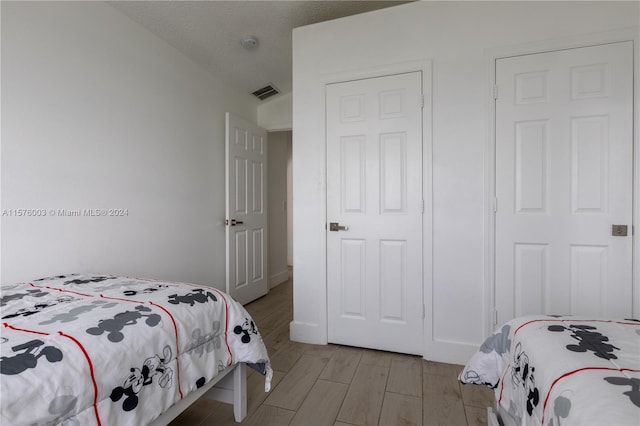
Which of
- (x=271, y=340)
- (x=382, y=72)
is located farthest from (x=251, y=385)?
(x=382, y=72)

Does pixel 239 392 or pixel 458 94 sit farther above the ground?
pixel 458 94

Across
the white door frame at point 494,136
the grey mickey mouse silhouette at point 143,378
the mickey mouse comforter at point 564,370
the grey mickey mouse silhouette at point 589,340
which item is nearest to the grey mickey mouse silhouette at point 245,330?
the grey mickey mouse silhouette at point 143,378

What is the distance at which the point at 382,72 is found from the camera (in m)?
2.27

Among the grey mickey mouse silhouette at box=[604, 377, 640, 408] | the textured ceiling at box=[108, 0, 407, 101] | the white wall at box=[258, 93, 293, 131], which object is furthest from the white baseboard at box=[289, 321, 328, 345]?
the textured ceiling at box=[108, 0, 407, 101]

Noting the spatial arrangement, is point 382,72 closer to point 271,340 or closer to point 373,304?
point 373,304

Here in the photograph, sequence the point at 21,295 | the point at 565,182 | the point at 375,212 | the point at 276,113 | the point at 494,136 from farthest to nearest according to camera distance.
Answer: the point at 276,113
the point at 375,212
the point at 494,136
the point at 565,182
the point at 21,295

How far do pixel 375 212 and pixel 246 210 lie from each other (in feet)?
5.70

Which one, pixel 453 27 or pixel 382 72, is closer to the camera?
pixel 453 27

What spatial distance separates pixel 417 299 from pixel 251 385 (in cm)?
125

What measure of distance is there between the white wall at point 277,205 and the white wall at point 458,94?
221 cm

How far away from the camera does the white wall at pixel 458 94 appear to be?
6.41 ft

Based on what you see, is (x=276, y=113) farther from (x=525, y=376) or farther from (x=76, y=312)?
(x=525, y=376)

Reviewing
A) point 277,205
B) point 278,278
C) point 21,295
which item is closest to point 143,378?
point 21,295

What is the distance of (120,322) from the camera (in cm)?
102
